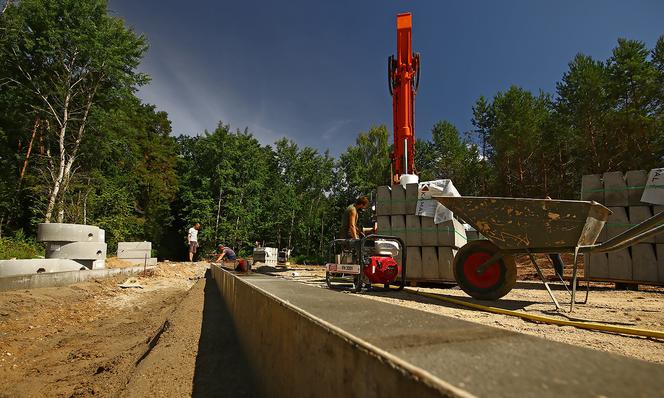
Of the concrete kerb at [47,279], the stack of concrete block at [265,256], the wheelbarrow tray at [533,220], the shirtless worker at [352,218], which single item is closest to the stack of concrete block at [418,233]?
the shirtless worker at [352,218]

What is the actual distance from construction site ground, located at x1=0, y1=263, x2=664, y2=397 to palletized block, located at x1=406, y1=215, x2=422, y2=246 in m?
2.24

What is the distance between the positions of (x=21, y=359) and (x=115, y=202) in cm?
2269

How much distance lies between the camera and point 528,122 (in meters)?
29.5

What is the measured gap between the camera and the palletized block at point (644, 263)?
7.45 metres

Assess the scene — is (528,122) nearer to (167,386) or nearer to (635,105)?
(635,105)

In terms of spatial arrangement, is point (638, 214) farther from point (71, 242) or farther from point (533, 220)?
point (71, 242)

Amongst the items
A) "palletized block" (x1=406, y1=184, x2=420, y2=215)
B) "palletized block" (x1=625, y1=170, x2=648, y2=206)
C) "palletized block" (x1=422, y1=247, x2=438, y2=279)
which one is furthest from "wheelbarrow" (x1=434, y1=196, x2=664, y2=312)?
"palletized block" (x1=625, y1=170, x2=648, y2=206)

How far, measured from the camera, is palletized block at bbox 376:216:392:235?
8.50 metres

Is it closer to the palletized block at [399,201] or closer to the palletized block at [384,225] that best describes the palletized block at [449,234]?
the palletized block at [399,201]

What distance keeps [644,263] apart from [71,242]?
14.0 m

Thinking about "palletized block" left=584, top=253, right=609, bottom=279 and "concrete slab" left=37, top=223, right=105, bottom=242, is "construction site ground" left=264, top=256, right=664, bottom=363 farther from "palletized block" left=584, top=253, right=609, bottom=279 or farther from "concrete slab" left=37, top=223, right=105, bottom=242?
"concrete slab" left=37, top=223, right=105, bottom=242

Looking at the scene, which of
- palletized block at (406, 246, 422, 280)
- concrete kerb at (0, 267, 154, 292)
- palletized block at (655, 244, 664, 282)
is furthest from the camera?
palletized block at (406, 246, 422, 280)

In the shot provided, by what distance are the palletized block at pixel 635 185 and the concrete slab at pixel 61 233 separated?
1391 centimetres

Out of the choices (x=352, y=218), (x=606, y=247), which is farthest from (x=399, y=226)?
(x=606, y=247)
